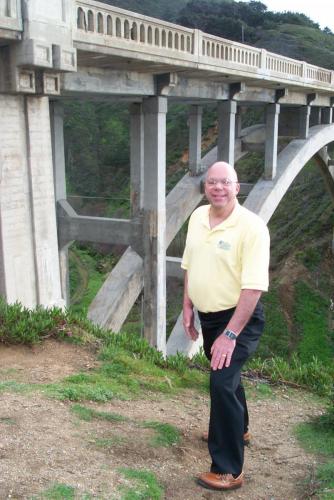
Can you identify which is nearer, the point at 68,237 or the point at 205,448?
the point at 205,448

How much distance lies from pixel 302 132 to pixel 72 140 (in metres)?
27.3

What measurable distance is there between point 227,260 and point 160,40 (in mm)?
5489

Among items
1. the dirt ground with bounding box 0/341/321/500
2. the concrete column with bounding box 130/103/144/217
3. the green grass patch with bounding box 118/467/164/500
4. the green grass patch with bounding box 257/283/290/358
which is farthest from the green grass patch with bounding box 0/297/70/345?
the green grass patch with bounding box 257/283/290/358

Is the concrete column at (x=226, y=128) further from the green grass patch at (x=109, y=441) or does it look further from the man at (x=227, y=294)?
the green grass patch at (x=109, y=441)

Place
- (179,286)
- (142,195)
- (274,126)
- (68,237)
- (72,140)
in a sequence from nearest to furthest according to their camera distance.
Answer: (142,195) < (68,237) < (274,126) < (179,286) < (72,140)

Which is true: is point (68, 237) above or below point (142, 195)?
below

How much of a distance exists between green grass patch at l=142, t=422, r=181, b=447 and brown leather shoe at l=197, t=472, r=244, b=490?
0.46 metres

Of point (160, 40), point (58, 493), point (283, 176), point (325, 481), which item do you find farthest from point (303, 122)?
point (58, 493)

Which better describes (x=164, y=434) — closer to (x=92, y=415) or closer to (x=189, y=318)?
(x=92, y=415)

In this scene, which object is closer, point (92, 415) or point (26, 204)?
point (92, 415)

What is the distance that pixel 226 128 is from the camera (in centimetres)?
1198

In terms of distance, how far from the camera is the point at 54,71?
6059mm

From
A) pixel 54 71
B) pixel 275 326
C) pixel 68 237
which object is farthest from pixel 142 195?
pixel 275 326

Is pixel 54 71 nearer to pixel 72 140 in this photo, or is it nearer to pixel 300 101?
pixel 300 101
